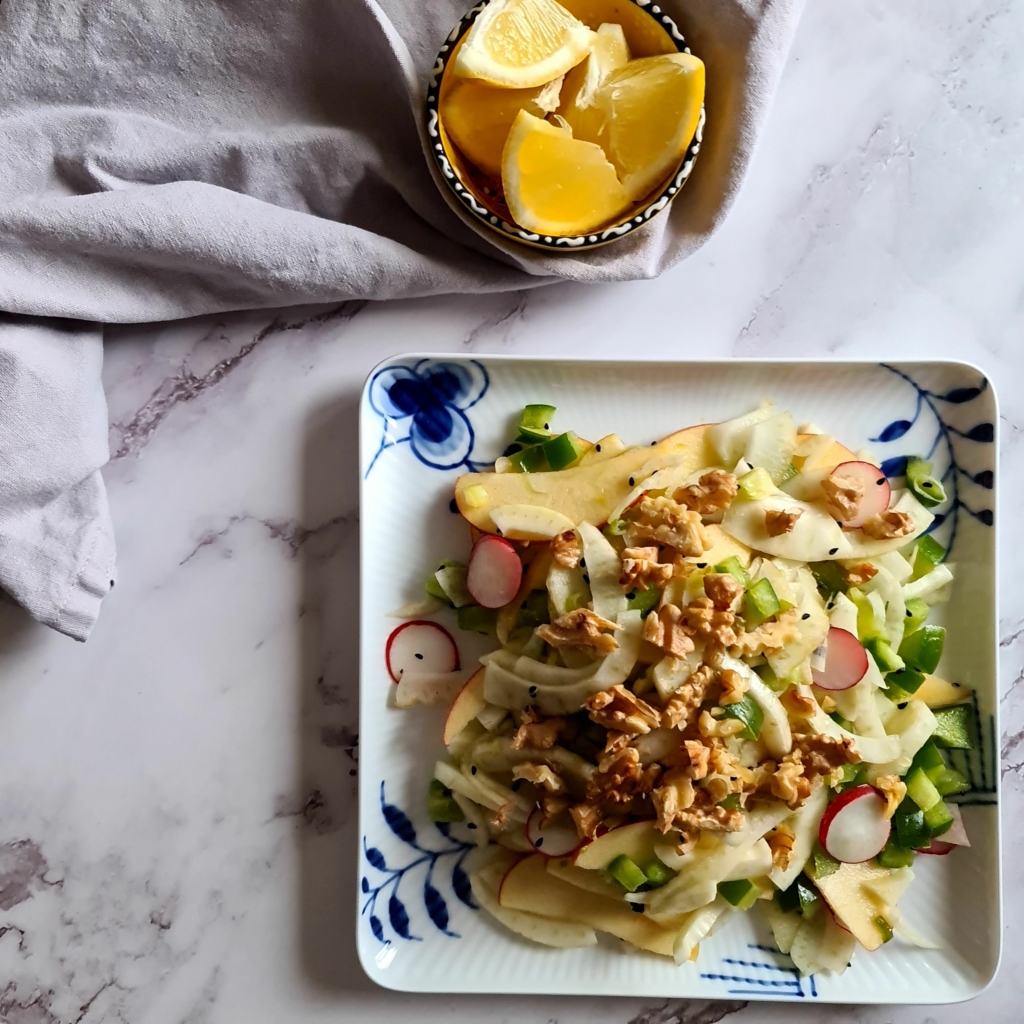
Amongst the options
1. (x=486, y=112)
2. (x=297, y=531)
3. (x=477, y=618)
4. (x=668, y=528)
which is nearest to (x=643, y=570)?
(x=668, y=528)

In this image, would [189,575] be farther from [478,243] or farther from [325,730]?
[478,243]

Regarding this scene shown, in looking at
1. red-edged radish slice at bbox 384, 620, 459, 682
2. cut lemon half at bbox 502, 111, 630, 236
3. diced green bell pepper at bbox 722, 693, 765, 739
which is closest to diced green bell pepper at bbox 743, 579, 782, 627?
diced green bell pepper at bbox 722, 693, 765, 739

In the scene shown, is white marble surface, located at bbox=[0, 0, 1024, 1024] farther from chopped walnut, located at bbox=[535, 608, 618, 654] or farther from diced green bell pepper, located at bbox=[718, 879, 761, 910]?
chopped walnut, located at bbox=[535, 608, 618, 654]

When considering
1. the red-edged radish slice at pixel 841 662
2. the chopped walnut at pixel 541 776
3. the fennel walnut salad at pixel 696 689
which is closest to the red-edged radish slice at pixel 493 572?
the fennel walnut salad at pixel 696 689

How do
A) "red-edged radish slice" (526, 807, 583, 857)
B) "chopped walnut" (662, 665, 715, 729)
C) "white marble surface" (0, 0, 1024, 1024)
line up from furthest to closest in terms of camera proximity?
1. "white marble surface" (0, 0, 1024, 1024)
2. "red-edged radish slice" (526, 807, 583, 857)
3. "chopped walnut" (662, 665, 715, 729)

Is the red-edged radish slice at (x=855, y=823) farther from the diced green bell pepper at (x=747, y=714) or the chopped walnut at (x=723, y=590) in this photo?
the chopped walnut at (x=723, y=590)

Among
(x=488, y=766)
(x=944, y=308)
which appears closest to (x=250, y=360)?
(x=488, y=766)

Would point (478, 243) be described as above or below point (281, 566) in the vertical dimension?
above
